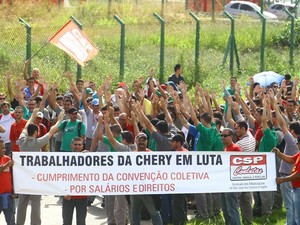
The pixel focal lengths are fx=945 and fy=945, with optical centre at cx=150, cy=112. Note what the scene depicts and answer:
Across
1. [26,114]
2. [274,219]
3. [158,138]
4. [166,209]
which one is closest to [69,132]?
[26,114]

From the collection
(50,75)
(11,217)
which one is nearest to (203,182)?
(11,217)

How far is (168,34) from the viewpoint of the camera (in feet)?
102

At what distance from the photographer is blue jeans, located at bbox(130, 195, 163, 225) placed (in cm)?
1352

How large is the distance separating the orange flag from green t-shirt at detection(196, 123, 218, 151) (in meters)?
6.18

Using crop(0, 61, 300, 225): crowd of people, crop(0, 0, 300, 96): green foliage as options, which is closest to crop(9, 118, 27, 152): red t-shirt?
crop(0, 61, 300, 225): crowd of people

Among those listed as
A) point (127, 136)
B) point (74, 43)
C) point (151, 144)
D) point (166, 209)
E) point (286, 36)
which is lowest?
point (166, 209)

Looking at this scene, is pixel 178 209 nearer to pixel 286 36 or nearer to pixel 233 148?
pixel 233 148

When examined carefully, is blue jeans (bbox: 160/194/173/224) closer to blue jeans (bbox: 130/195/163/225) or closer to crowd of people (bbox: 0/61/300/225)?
crowd of people (bbox: 0/61/300/225)

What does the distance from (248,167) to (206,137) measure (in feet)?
3.19

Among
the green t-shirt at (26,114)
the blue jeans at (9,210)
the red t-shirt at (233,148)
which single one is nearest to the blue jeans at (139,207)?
the red t-shirt at (233,148)

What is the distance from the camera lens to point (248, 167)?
1387 centimetres

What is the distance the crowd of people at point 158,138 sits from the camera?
13609 millimetres

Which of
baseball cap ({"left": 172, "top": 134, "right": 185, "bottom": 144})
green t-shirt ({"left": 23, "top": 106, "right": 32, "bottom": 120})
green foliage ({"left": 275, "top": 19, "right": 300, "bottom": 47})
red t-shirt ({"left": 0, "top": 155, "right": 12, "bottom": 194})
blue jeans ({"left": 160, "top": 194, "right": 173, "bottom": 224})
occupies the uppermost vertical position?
green foliage ({"left": 275, "top": 19, "right": 300, "bottom": 47})

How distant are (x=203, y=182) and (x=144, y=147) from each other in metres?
1.02
